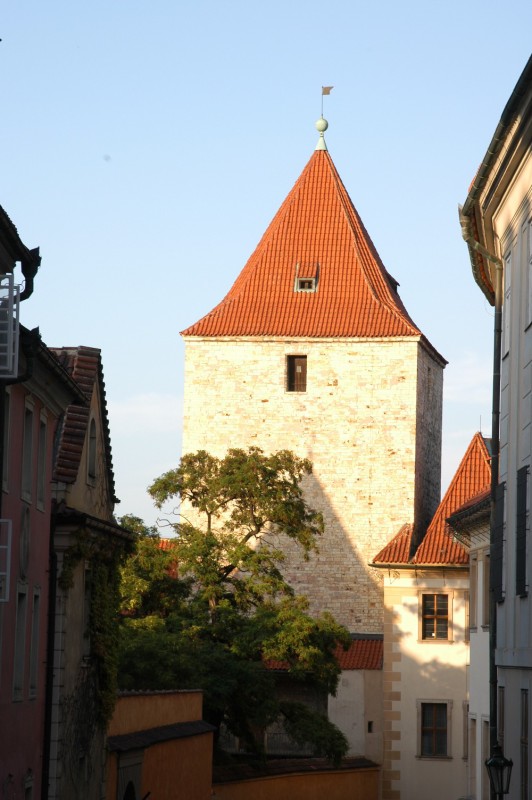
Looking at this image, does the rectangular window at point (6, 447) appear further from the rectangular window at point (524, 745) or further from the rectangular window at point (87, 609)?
the rectangular window at point (524, 745)

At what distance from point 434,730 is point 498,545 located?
72.4 feet

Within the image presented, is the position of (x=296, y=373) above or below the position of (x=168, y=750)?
above

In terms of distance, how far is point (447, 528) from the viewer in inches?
1606

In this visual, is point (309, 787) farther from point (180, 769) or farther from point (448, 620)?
point (180, 769)

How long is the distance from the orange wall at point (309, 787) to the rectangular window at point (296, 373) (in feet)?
47.8

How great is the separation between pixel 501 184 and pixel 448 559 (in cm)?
2374

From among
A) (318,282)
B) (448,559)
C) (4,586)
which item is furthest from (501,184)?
(318,282)

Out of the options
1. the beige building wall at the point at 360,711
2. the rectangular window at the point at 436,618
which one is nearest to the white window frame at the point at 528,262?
the rectangular window at the point at 436,618

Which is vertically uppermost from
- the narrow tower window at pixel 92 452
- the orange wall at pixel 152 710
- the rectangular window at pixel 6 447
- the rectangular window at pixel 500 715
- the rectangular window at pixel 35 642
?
the narrow tower window at pixel 92 452

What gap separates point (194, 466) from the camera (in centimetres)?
3972

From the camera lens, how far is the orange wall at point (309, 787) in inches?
1191

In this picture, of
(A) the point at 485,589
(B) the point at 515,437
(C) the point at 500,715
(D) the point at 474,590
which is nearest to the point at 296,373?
(D) the point at 474,590

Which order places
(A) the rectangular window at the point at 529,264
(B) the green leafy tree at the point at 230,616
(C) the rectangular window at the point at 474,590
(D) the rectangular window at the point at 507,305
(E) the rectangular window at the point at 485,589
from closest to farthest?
1. (A) the rectangular window at the point at 529,264
2. (D) the rectangular window at the point at 507,305
3. (E) the rectangular window at the point at 485,589
4. (C) the rectangular window at the point at 474,590
5. (B) the green leafy tree at the point at 230,616

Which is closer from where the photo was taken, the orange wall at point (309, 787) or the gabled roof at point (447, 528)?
the orange wall at point (309, 787)
